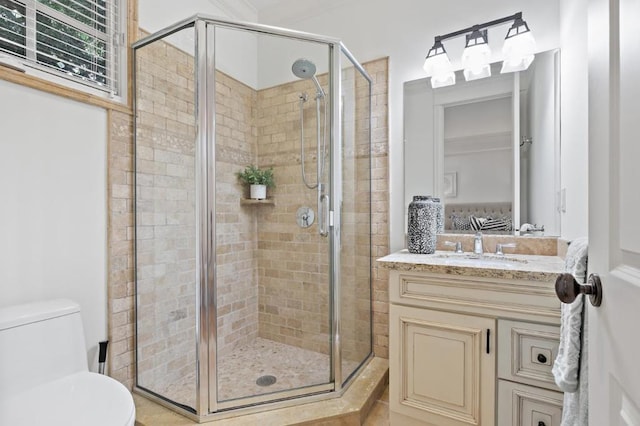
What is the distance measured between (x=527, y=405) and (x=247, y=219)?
1.73m

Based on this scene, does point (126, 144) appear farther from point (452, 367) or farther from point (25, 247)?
point (452, 367)

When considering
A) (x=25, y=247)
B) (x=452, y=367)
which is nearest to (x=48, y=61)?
(x=25, y=247)

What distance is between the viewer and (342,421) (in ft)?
5.12

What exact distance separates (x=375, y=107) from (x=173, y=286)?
1.75m

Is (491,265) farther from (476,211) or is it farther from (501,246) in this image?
(476,211)

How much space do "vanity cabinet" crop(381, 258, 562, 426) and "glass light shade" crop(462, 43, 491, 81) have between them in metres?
1.20

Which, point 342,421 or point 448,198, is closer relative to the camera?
point 342,421

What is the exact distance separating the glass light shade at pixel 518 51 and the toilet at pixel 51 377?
96.0 inches

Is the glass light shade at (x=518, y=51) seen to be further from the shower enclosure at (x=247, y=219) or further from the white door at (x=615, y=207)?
the white door at (x=615, y=207)

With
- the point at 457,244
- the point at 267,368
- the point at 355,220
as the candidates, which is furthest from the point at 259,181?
the point at 457,244

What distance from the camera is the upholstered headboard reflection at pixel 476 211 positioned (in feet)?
6.09

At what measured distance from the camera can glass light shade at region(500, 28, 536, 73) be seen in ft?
5.59

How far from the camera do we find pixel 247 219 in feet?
6.82

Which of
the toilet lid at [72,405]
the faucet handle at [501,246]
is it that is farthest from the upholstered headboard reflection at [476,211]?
the toilet lid at [72,405]
